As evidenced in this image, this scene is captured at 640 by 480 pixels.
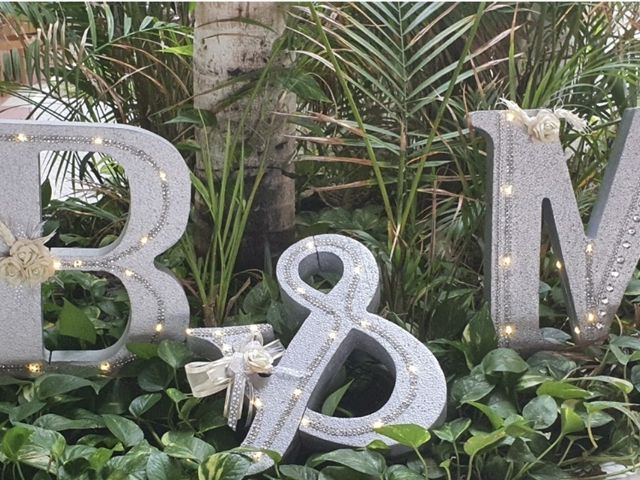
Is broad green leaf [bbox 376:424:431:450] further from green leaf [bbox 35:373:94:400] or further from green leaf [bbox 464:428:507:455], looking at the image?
green leaf [bbox 35:373:94:400]

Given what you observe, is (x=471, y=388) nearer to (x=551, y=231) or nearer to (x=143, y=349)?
(x=551, y=231)

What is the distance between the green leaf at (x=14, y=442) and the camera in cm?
100

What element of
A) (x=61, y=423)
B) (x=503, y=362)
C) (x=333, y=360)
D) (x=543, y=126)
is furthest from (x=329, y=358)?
(x=543, y=126)

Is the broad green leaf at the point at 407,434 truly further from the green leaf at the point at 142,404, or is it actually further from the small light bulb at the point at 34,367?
the small light bulb at the point at 34,367

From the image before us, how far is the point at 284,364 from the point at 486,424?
0.29 m

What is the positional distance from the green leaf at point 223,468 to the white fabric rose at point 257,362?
14cm

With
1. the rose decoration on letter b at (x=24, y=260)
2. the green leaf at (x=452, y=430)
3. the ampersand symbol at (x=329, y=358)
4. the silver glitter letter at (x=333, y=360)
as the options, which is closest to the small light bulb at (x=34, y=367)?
the rose decoration on letter b at (x=24, y=260)

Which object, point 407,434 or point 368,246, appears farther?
point 368,246

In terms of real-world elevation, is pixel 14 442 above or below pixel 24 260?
below

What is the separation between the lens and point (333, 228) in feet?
5.16

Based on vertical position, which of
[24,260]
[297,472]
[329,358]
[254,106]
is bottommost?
[297,472]

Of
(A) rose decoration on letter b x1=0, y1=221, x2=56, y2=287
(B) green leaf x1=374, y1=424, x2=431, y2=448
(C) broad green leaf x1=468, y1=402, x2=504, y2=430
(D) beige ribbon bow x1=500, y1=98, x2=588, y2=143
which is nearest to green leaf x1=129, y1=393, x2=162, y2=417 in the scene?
(A) rose decoration on letter b x1=0, y1=221, x2=56, y2=287

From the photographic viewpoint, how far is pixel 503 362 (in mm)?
1174

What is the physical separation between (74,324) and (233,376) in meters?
0.32
